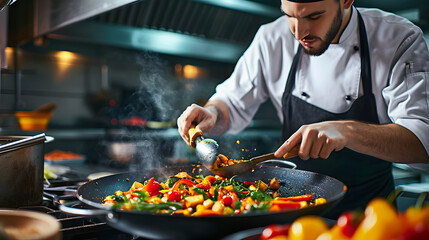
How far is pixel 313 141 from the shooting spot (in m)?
1.34

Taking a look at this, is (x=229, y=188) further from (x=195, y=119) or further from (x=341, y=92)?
(x=341, y=92)

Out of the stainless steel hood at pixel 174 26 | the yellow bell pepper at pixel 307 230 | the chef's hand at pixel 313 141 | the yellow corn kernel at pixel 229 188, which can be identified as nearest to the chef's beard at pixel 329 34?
the chef's hand at pixel 313 141

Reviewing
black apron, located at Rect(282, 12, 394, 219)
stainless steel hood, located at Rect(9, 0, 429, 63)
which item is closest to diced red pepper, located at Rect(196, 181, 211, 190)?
black apron, located at Rect(282, 12, 394, 219)

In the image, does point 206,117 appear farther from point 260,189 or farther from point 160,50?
point 160,50

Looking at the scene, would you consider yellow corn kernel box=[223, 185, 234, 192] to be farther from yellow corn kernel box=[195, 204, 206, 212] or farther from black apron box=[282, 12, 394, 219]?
black apron box=[282, 12, 394, 219]

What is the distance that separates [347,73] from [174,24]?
2507 mm

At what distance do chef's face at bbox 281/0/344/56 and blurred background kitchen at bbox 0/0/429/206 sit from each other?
169 cm

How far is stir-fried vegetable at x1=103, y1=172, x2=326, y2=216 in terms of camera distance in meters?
1.10

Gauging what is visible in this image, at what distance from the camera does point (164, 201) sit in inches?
49.1

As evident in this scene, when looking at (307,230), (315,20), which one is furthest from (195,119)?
(307,230)

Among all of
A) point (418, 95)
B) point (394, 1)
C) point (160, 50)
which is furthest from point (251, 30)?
point (418, 95)

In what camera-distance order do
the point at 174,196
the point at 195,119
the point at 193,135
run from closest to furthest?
the point at 174,196 → the point at 193,135 → the point at 195,119

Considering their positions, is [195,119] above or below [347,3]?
below

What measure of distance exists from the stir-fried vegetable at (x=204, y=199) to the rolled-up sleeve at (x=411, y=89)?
2.11ft
